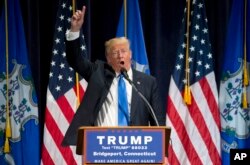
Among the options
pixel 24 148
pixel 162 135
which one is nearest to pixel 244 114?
pixel 24 148

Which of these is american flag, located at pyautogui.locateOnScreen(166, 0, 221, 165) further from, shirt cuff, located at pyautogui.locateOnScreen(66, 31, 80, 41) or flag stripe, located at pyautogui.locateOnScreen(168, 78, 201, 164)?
shirt cuff, located at pyautogui.locateOnScreen(66, 31, 80, 41)

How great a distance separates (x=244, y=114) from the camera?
521 cm

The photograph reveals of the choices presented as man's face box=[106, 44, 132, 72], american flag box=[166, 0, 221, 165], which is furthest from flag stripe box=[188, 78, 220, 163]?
man's face box=[106, 44, 132, 72]

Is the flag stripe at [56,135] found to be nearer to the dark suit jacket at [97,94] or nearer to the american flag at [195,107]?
the american flag at [195,107]

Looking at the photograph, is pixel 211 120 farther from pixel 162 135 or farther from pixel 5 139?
pixel 162 135

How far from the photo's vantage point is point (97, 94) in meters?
3.47

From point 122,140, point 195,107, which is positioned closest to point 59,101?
point 195,107

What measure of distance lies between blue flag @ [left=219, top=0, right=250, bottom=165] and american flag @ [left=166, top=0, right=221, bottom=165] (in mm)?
91

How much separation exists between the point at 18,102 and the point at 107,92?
190 centimetres

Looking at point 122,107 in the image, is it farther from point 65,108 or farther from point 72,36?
point 65,108

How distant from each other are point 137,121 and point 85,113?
0.32 m

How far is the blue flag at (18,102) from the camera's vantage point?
5.12 meters

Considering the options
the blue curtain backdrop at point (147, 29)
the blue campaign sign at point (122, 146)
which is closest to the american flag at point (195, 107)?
the blue curtain backdrop at point (147, 29)

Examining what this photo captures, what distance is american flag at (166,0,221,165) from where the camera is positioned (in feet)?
17.1
